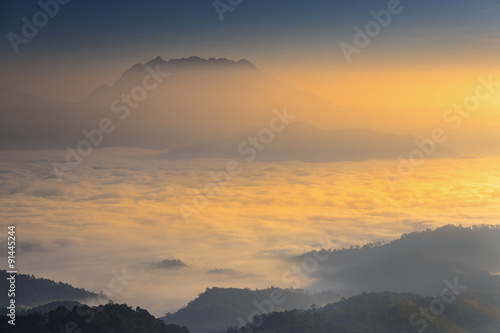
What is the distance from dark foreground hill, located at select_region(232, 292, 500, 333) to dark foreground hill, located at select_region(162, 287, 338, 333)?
2910 cm

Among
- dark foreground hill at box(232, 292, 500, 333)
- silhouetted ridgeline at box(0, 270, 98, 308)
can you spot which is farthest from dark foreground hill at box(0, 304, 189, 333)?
silhouetted ridgeline at box(0, 270, 98, 308)

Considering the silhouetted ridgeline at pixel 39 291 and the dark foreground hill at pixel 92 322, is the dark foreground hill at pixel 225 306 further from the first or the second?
the dark foreground hill at pixel 92 322

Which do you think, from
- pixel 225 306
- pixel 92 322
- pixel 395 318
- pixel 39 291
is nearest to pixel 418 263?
pixel 225 306

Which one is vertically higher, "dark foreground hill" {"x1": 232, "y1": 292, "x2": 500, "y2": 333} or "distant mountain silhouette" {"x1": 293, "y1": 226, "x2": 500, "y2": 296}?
"distant mountain silhouette" {"x1": 293, "y1": 226, "x2": 500, "y2": 296}

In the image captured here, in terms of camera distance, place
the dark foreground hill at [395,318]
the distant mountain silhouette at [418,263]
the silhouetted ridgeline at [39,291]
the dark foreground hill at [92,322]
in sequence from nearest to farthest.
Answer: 1. the dark foreground hill at [92,322]
2. the dark foreground hill at [395,318]
3. the silhouetted ridgeline at [39,291]
4. the distant mountain silhouette at [418,263]

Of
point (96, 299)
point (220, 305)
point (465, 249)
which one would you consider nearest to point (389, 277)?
point (465, 249)

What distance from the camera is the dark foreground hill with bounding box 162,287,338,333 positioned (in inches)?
3905

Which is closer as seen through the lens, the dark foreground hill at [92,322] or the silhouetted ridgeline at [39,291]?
the dark foreground hill at [92,322]

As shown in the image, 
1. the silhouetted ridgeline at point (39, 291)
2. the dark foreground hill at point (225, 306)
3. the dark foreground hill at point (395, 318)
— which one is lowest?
the dark foreground hill at point (395, 318)

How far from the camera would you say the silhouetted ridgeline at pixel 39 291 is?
10988 cm

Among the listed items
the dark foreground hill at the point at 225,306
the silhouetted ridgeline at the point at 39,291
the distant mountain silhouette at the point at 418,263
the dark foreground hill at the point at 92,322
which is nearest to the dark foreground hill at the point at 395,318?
the dark foreground hill at the point at 92,322

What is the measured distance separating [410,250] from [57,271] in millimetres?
83969

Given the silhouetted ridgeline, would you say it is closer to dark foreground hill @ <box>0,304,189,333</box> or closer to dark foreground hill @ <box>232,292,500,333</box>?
dark foreground hill @ <box>232,292,500,333</box>

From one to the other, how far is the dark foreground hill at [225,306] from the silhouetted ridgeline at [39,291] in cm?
2083
